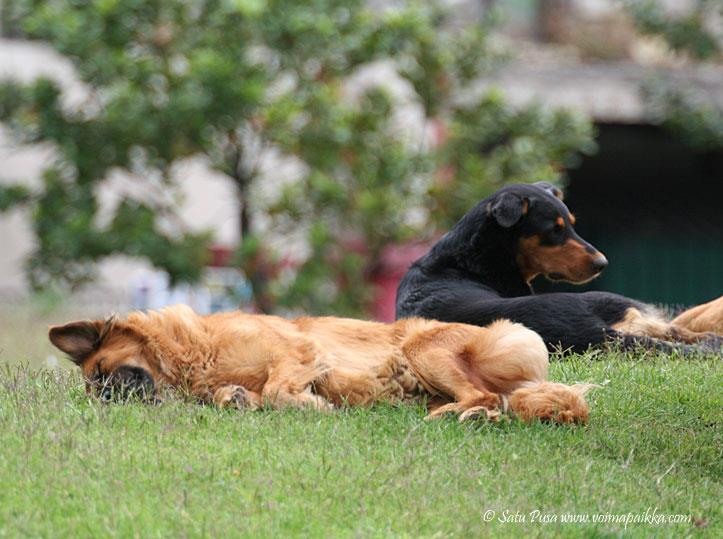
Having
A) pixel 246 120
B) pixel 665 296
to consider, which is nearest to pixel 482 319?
pixel 246 120

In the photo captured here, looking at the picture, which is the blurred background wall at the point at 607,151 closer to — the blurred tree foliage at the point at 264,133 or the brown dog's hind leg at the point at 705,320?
the blurred tree foliage at the point at 264,133

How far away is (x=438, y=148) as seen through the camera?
17812 millimetres

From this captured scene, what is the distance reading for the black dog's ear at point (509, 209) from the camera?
893 cm

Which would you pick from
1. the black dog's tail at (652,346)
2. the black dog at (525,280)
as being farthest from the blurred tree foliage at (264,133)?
the black dog's tail at (652,346)

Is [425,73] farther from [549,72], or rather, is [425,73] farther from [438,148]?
[549,72]

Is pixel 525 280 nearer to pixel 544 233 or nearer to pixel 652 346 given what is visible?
pixel 544 233

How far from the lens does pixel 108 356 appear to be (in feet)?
22.8

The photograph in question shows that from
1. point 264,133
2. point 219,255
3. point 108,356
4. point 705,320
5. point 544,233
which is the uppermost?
point 544,233

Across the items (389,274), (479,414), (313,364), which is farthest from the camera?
(389,274)

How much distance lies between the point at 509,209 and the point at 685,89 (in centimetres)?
A: 1473

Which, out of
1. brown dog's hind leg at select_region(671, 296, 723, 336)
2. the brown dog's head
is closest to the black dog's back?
brown dog's hind leg at select_region(671, 296, 723, 336)

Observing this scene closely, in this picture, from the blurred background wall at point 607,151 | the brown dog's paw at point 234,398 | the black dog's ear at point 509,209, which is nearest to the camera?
the brown dog's paw at point 234,398

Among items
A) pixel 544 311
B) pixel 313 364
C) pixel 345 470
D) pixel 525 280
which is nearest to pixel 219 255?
pixel 525 280

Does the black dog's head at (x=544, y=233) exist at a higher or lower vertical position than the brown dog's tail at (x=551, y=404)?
higher
